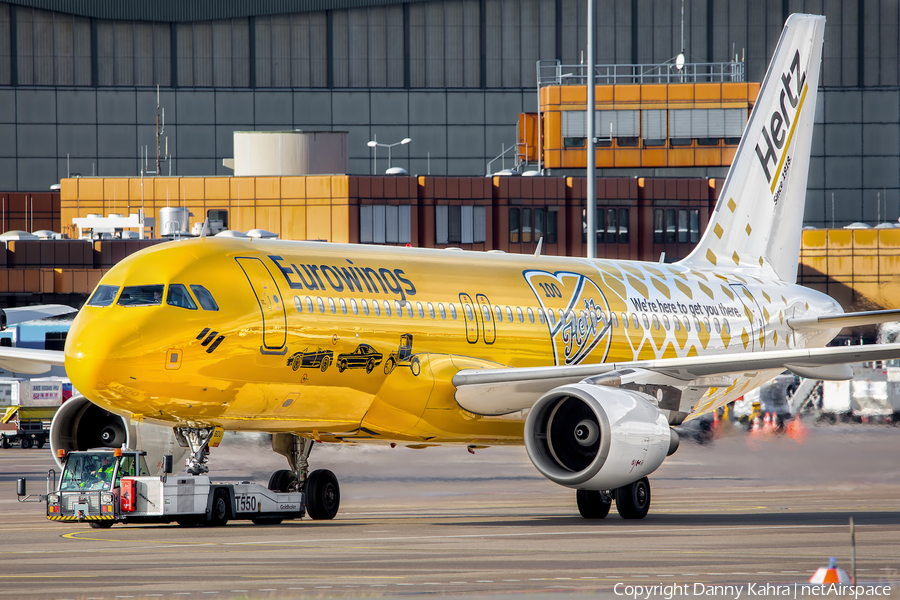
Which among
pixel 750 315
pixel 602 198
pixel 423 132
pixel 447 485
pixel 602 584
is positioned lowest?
pixel 447 485

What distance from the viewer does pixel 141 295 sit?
1884 cm

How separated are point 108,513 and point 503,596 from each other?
9.69 meters

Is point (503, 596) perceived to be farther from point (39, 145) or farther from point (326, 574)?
point (39, 145)

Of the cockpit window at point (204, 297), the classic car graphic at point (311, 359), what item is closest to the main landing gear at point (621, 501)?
the classic car graphic at point (311, 359)

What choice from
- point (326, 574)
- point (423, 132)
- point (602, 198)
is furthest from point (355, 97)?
point (326, 574)

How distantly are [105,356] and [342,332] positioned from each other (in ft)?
12.6

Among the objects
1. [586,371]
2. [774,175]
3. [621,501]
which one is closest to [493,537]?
[586,371]

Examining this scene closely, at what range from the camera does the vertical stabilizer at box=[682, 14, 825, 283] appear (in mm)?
30391

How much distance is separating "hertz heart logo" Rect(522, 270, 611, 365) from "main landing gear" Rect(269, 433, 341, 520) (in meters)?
4.78

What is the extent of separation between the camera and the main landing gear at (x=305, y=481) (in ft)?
72.8

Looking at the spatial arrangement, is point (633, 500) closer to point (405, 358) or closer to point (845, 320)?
point (405, 358)

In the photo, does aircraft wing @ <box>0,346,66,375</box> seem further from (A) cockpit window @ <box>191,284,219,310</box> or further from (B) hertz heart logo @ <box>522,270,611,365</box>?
(B) hertz heart logo @ <box>522,270,611,365</box>

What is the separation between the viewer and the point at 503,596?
11641 millimetres

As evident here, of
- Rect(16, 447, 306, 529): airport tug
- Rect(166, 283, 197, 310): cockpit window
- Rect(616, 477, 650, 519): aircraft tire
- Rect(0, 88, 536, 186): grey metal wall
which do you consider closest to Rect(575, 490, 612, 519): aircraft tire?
Rect(616, 477, 650, 519): aircraft tire
